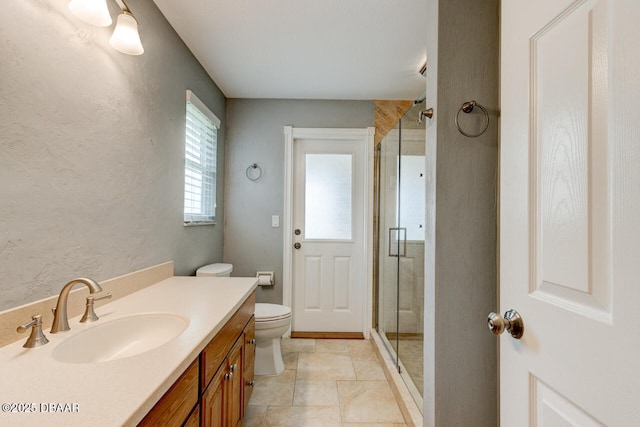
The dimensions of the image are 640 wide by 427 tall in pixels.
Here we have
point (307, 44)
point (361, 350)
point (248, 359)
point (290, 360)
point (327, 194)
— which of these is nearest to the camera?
point (248, 359)

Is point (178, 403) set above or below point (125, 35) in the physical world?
below

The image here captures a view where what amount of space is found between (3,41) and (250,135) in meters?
2.03

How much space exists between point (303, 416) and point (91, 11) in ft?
7.00

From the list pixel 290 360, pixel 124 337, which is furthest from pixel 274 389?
pixel 124 337

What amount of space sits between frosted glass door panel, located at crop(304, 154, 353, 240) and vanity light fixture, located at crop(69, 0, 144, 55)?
1889 mm

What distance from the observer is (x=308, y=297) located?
2.93m

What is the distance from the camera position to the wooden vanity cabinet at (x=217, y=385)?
775mm

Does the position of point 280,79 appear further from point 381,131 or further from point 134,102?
point 134,102

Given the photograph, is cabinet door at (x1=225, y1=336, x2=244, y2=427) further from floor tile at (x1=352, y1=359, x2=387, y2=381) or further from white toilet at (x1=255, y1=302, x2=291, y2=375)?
floor tile at (x1=352, y1=359, x2=387, y2=381)

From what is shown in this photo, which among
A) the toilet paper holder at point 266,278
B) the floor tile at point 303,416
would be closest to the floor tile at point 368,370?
the floor tile at point 303,416

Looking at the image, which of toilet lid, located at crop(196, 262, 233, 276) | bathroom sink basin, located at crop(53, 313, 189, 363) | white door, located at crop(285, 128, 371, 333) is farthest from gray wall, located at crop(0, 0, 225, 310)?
white door, located at crop(285, 128, 371, 333)

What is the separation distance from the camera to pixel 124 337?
3.56ft

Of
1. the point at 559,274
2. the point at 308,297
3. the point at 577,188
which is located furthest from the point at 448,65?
the point at 308,297

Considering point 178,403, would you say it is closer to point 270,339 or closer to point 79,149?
point 79,149
